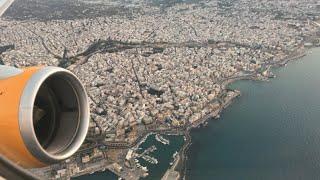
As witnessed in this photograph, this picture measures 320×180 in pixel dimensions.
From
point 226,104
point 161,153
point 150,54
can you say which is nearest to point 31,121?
point 161,153

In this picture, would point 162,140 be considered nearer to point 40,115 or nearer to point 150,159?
point 150,159

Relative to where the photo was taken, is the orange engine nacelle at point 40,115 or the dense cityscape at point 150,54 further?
the dense cityscape at point 150,54

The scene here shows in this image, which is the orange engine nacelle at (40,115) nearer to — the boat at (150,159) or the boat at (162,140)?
the boat at (150,159)

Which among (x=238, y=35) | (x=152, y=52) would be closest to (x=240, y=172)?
(x=152, y=52)

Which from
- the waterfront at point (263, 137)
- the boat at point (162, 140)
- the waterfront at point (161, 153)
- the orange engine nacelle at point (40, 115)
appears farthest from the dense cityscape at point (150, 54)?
the orange engine nacelle at point (40, 115)

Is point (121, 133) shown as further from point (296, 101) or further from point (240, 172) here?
point (296, 101)

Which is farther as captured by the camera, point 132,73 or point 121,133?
point 132,73
